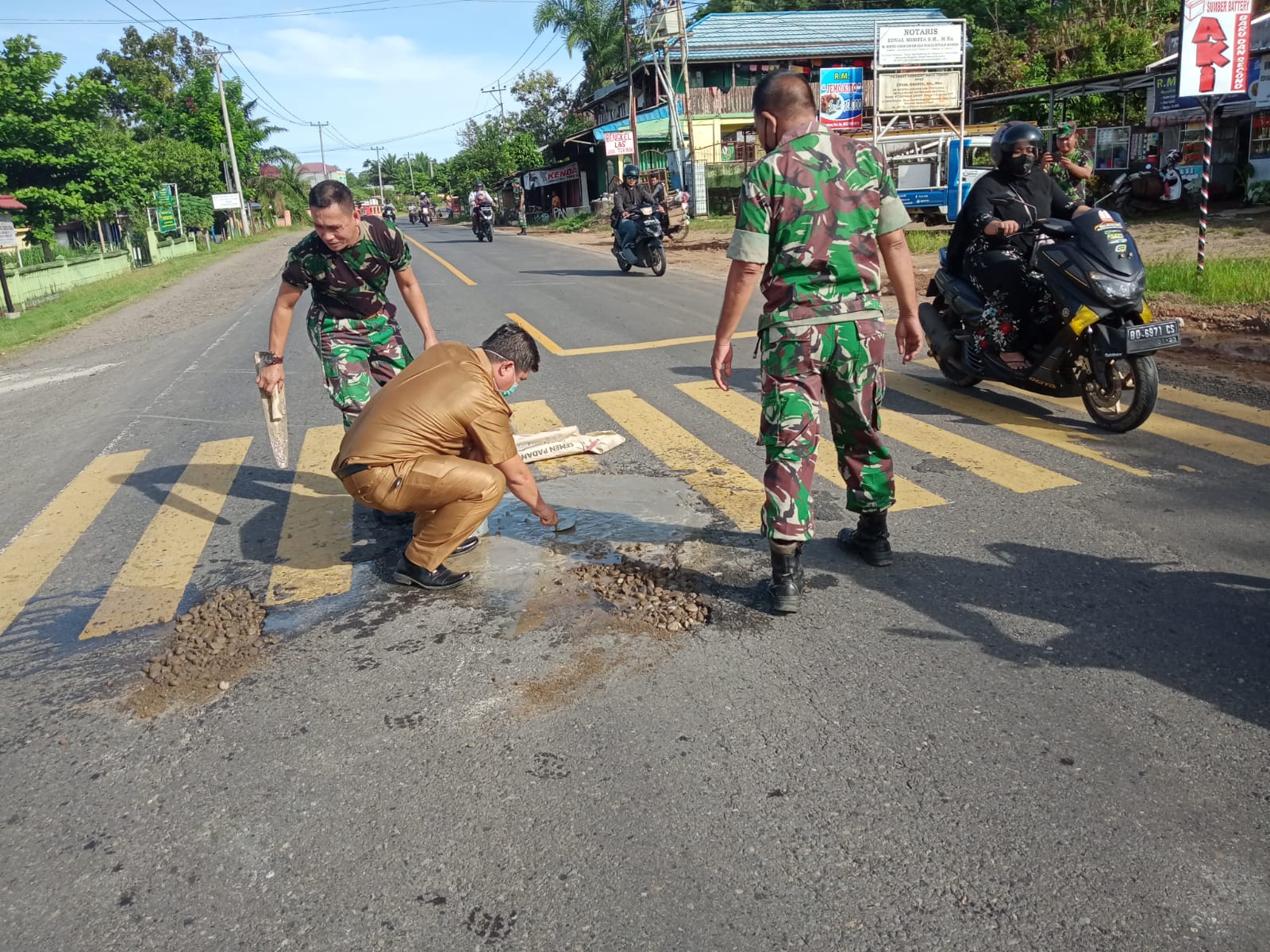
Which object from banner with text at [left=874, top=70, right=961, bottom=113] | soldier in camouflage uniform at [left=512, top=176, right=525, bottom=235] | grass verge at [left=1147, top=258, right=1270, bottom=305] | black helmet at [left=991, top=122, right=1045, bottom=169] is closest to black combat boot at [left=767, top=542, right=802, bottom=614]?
black helmet at [left=991, top=122, right=1045, bottom=169]

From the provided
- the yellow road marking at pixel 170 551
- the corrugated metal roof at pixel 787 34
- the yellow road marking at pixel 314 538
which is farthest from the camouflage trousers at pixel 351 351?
the corrugated metal roof at pixel 787 34

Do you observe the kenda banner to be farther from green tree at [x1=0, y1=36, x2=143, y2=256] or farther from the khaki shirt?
the khaki shirt

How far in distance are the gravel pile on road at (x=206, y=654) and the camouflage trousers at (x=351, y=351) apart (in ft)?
4.14

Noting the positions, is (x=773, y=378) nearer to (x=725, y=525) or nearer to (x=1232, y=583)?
(x=725, y=525)

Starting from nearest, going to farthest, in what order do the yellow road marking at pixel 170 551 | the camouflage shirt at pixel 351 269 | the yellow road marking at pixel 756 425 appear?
the yellow road marking at pixel 170 551 → the camouflage shirt at pixel 351 269 → the yellow road marking at pixel 756 425

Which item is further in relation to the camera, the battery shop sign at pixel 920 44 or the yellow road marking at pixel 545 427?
the battery shop sign at pixel 920 44

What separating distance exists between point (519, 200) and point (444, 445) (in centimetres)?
4660

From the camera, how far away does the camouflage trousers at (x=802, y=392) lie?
350 centimetres

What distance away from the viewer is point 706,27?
132 ft

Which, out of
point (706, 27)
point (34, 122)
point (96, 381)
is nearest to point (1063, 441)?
point (96, 381)

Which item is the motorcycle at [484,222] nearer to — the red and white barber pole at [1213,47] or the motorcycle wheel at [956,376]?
the red and white barber pole at [1213,47]

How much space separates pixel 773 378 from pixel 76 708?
8.81 ft

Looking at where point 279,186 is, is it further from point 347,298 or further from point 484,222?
point 347,298

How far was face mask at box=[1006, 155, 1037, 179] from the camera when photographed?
6000mm
